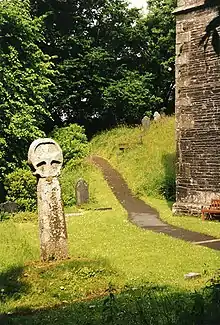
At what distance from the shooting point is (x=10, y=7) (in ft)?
77.3

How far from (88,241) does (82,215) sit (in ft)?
17.8

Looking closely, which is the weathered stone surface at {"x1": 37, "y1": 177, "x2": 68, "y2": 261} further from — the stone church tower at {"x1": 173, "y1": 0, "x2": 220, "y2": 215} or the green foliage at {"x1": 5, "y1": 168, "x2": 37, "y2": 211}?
the green foliage at {"x1": 5, "y1": 168, "x2": 37, "y2": 211}

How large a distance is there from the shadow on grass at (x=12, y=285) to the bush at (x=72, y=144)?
17772mm

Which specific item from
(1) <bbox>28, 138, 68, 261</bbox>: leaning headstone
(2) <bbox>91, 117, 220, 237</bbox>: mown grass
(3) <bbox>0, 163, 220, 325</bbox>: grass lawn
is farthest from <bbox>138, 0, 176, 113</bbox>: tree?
(1) <bbox>28, 138, 68, 261</bbox>: leaning headstone

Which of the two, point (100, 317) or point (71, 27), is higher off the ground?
point (71, 27)

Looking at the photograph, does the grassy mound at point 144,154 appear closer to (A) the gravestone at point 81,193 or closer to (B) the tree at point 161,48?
(A) the gravestone at point 81,193

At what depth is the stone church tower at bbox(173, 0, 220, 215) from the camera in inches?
629

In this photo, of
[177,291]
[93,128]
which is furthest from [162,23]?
[177,291]

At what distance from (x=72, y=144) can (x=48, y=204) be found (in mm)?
18821

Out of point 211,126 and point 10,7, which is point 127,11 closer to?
point 10,7

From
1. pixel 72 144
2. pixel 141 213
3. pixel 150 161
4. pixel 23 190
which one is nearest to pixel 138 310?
pixel 141 213

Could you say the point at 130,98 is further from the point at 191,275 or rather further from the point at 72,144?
the point at 191,275

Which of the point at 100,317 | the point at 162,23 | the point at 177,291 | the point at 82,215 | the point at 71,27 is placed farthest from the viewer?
the point at 162,23

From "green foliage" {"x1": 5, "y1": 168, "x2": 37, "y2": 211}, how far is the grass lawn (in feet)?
20.6
